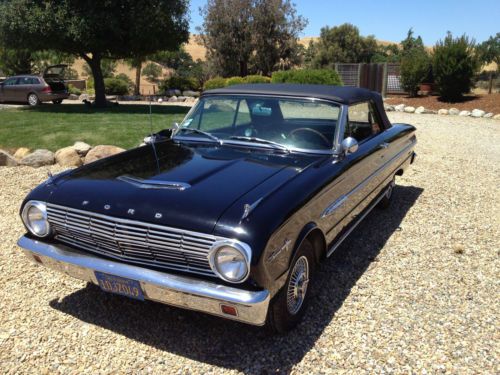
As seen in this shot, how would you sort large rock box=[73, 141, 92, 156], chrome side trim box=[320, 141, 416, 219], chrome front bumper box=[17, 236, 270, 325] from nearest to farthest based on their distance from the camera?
chrome front bumper box=[17, 236, 270, 325], chrome side trim box=[320, 141, 416, 219], large rock box=[73, 141, 92, 156]

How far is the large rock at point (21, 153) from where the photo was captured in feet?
26.5

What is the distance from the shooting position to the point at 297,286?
3049mm

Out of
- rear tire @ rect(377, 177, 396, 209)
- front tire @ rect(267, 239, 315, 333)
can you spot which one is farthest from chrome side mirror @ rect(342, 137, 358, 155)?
rear tire @ rect(377, 177, 396, 209)

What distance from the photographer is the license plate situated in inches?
107

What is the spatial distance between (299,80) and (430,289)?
16406 millimetres

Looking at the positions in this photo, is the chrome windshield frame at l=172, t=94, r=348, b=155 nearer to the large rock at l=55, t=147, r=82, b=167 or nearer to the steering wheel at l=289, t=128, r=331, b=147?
the steering wheel at l=289, t=128, r=331, b=147

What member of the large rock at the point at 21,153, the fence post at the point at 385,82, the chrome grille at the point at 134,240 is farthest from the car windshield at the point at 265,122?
the fence post at the point at 385,82

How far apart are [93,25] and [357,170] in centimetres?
1344

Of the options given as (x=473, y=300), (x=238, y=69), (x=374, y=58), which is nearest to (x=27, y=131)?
(x=473, y=300)

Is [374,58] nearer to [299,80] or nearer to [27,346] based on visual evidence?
[299,80]

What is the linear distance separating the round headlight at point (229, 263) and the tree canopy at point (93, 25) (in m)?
14.1

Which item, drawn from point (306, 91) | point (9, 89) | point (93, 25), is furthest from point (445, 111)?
point (9, 89)

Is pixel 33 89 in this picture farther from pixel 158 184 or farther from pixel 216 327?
pixel 216 327

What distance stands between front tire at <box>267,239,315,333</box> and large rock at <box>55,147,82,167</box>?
5.63 meters
